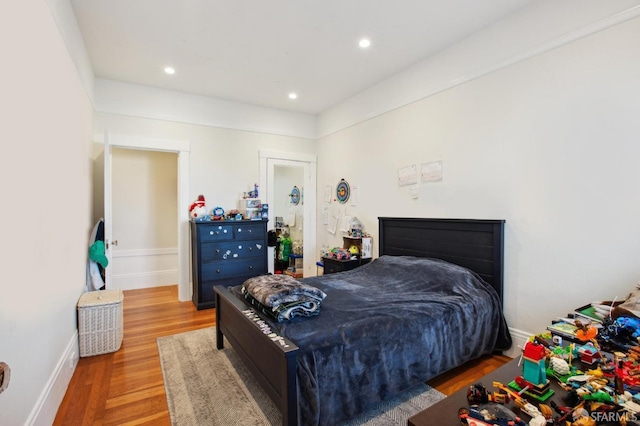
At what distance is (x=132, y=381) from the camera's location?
7.68 ft

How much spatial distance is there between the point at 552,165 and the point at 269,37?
268 cm

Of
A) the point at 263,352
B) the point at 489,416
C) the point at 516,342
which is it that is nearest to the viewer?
the point at 489,416

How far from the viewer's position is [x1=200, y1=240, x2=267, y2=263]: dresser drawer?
401 centimetres

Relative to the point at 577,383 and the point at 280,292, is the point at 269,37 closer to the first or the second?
the point at 280,292

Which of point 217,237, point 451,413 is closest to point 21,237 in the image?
point 451,413

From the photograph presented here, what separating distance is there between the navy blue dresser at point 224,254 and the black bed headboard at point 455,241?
177 centimetres

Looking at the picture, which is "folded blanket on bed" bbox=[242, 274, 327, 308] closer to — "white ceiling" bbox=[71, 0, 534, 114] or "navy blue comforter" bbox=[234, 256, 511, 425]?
"navy blue comforter" bbox=[234, 256, 511, 425]

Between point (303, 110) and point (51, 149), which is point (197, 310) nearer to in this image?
point (51, 149)

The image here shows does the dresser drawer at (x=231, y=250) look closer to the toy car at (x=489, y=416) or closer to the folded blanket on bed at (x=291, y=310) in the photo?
the folded blanket on bed at (x=291, y=310)

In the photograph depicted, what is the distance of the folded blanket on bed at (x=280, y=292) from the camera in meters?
2.07

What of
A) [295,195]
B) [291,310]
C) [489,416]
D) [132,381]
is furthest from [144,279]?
[489,416]

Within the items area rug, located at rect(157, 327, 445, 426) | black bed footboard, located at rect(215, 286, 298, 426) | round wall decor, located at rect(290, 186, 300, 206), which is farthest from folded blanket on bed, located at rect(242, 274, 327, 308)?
round wall decor, located at rect(290, 186, 300, 206)

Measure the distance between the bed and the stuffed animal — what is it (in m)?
1.77

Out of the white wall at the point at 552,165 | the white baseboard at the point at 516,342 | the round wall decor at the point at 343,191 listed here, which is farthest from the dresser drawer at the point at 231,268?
the white baseboard at the point at 516,342
